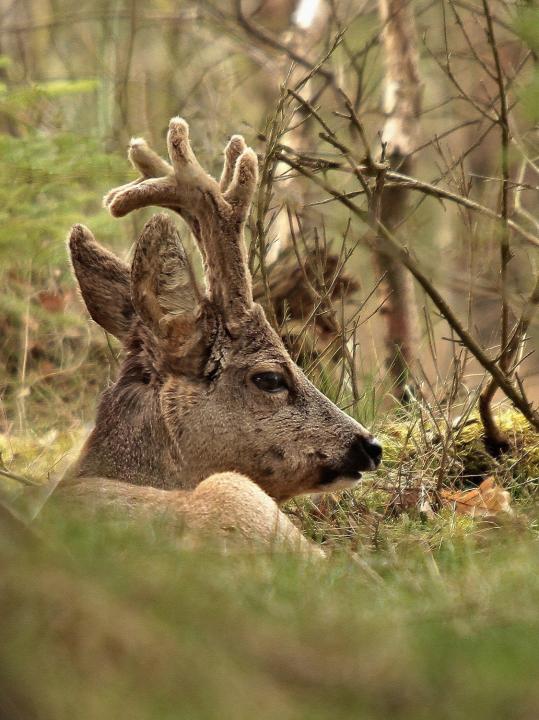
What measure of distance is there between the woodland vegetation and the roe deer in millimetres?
389

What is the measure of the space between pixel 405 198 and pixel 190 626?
7.93 meters

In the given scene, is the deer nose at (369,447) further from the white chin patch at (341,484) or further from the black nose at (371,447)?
the white chin patch at (341,484)

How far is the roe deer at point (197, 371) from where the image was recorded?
16.9 feet

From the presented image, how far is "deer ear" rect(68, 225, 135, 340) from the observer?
5.59m

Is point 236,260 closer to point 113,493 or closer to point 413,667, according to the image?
point 113,493

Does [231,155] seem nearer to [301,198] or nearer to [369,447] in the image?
[369,447]

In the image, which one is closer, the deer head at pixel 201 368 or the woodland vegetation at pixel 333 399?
the woodland vegetation at pixel 333 399

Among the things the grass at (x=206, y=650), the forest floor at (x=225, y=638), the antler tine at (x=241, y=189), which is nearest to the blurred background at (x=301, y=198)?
the antler tine at (x=241, y=189)

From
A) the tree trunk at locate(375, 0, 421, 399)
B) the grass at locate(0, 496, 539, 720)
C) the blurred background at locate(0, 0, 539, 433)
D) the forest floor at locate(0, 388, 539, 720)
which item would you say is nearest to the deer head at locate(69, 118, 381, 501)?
the blurred background at locate(0, 0, 539, 433)

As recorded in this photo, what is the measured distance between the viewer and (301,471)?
5.38 meters

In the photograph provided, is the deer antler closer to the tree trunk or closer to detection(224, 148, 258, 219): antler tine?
detection(224, 148, 258, 219): antler tine

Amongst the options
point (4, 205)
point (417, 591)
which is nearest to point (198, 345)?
point (417, 591)

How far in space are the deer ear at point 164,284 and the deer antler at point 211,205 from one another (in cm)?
15

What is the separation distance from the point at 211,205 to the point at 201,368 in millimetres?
793
